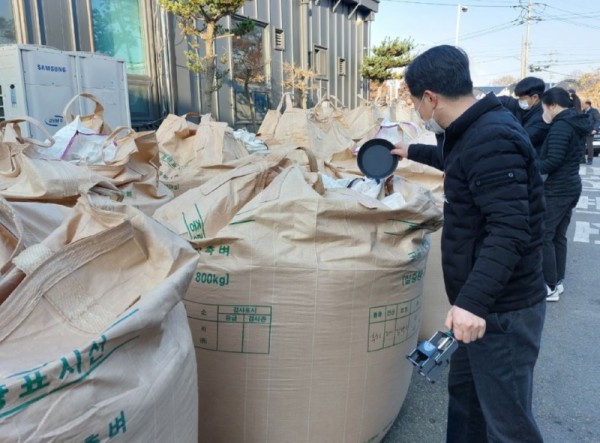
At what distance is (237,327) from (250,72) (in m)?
8.89

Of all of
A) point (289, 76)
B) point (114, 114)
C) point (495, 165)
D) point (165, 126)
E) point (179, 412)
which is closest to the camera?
point (179, 412)

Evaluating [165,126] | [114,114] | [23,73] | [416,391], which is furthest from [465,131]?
[114,114]

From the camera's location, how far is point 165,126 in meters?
3.68

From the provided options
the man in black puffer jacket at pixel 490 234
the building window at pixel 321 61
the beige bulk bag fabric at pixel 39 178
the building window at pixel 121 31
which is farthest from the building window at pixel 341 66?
the man in black puffer jacket at pixel 490 234

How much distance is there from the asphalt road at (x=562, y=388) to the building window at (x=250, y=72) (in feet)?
23.6

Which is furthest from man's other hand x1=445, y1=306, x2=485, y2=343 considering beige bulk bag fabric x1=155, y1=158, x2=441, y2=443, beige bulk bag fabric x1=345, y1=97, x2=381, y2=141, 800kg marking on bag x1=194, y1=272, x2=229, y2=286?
beige bulk bag fabric x1=345, y1=97, x2=381, y2=141

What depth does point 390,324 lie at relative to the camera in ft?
5.59

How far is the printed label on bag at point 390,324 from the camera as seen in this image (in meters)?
1.66

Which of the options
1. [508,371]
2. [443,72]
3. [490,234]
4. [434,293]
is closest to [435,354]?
[508,371]

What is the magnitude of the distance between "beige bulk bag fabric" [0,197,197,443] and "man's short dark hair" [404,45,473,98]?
85 centimetres

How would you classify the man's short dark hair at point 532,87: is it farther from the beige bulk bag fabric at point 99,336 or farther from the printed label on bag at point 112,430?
the printed label on bag at point 112,430

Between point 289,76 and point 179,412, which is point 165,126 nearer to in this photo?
point 179,412

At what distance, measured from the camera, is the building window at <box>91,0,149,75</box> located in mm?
6607

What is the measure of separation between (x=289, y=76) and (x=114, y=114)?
20.7ft
